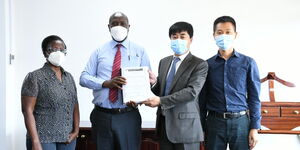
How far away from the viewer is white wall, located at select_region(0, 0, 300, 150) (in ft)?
10.3

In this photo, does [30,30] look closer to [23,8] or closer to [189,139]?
[23,8]

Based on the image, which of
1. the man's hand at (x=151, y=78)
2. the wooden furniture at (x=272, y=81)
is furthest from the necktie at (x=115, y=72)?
the wooden furniture at (x=272, y=81)

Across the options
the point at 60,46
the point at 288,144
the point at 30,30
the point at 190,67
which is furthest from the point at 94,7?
the point at 288,144

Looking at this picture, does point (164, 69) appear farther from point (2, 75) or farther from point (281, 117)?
Result: point (2, 75)

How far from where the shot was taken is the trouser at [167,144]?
6.24ft

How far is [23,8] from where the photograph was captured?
3279mm

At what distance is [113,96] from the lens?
79.4 inches

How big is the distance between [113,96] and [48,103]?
442mm

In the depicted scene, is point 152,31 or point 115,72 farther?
point 152,31

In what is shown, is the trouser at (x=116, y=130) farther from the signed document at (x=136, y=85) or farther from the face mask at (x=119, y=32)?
the face mask at (x=119, y=32)

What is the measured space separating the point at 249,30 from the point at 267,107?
0.91 m

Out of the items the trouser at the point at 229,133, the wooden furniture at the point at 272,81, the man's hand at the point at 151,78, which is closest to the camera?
the trouser at the point at 229,133

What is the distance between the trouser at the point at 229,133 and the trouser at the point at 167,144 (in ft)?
0.42

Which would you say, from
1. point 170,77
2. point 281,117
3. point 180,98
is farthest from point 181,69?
point 281,117
